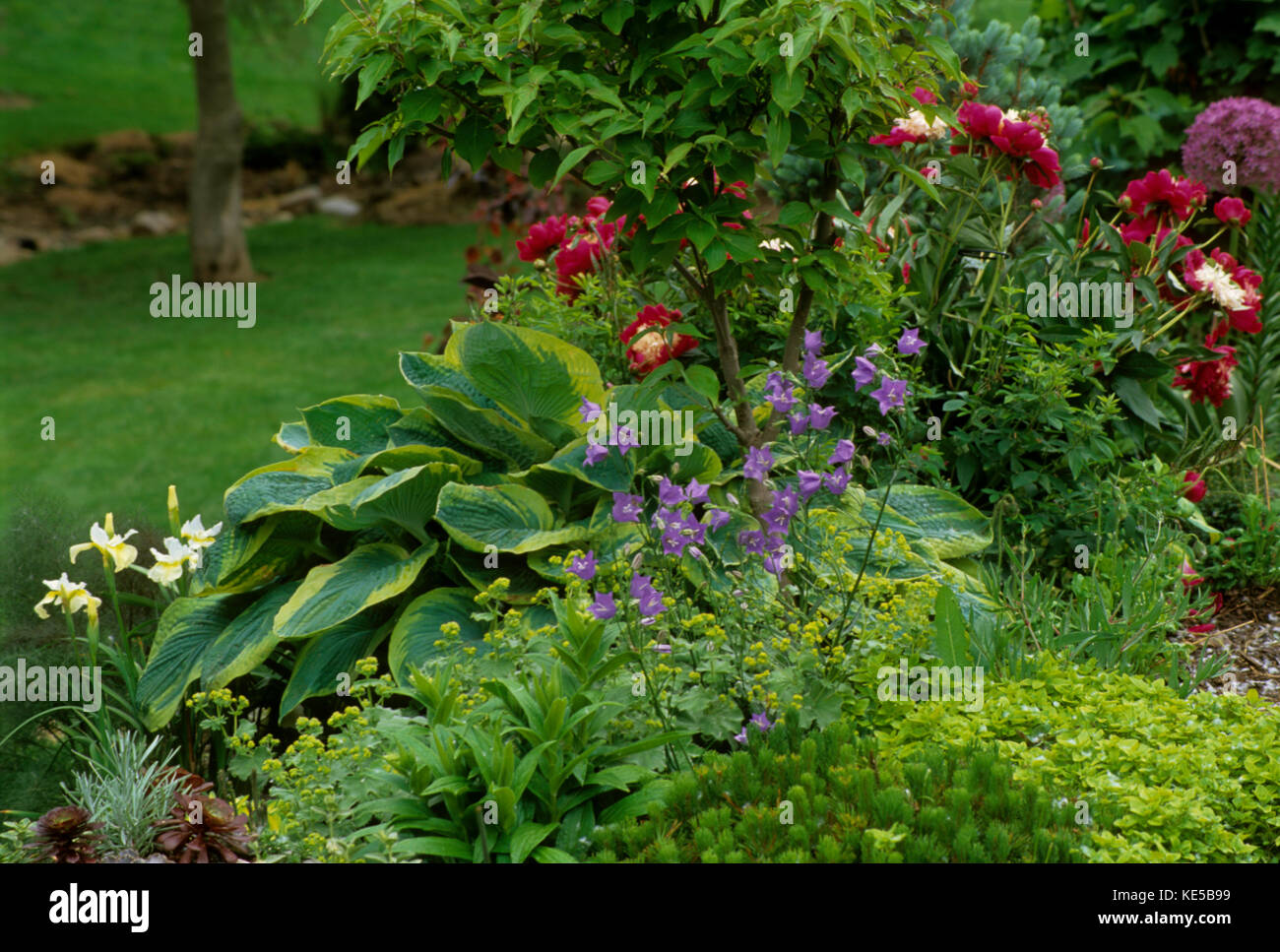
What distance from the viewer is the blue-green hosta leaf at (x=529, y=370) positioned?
11.8 feet

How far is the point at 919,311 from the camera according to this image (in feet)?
13.7

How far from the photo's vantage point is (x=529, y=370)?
360 cm

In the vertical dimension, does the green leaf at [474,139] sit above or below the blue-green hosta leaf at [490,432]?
above

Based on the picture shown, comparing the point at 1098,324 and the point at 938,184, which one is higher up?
the point at 938,184

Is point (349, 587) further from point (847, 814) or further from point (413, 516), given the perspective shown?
point (847, 814)

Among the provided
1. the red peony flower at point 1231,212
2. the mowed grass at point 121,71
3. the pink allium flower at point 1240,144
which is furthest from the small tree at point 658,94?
the mowed grass at point 121,71

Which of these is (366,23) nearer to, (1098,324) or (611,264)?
(611,264)

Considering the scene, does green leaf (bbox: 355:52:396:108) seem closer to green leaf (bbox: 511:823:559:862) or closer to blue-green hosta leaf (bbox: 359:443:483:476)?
blue-green hosta leaf (bbox: 359:443:483:476)

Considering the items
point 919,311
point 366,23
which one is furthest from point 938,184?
point 366,23

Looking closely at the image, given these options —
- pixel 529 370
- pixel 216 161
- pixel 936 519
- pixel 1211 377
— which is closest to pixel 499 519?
pixel 529 370

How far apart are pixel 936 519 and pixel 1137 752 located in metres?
1.26

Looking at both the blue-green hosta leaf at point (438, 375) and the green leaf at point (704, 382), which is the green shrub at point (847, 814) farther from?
the blue-green hosta leaf at point (438, 375)

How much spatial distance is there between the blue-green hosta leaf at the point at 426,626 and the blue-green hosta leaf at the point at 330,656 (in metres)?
0.16
